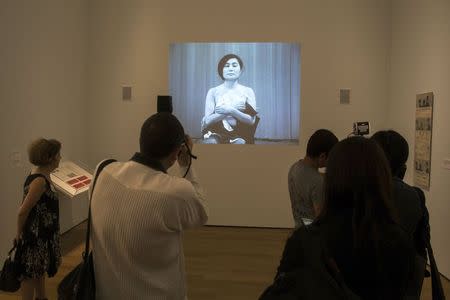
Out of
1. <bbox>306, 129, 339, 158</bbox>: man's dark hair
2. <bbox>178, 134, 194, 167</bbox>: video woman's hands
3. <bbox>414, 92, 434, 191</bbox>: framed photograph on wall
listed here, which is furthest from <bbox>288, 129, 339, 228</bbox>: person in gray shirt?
<bbox>414, 92, 434, 191</bbox>: framed photograph on wall

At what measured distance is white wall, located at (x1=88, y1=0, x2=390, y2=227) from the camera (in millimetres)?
5969

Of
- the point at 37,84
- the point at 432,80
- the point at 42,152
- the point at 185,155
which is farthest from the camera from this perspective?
the point at 37,84

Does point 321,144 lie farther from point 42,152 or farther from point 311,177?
point 42,152

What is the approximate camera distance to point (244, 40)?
6066 millimetres

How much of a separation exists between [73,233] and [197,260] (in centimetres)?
190

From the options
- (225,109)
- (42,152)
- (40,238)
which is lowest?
(40,238)

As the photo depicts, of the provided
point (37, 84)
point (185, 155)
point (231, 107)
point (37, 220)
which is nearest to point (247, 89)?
point (231, 107)

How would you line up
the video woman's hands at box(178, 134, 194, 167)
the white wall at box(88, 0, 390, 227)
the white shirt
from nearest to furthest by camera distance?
the white shirt, the video woman's hands at box(178, 134, 194, 167), the white wall at box(88, 0, 390, 227)

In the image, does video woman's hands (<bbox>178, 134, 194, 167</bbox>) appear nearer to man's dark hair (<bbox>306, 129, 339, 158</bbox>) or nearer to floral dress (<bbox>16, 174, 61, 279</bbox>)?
man's dark hair (<bbox>306, 129, 339, 158</bbox>)

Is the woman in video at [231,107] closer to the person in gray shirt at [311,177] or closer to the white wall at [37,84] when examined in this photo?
the white wall at [37,84]

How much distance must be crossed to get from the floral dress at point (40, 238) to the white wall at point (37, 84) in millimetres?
1336

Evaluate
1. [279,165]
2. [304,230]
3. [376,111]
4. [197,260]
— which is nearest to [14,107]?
[197,260]

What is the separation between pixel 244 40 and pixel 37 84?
269cm

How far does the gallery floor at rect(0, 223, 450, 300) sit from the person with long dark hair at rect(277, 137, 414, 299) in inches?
102
